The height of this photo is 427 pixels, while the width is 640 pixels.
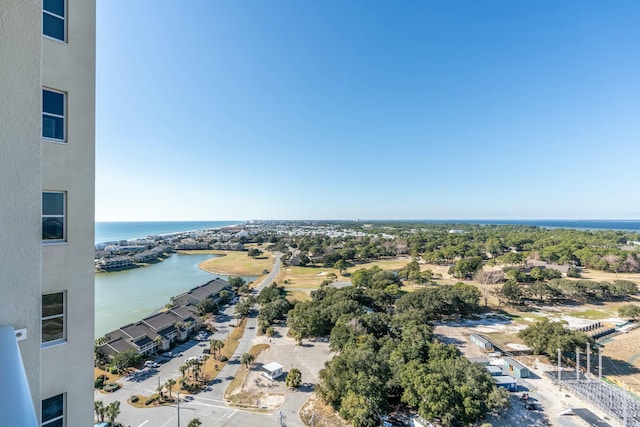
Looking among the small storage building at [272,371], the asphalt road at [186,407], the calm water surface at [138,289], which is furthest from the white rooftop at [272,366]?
the calm water surface at [138,289]

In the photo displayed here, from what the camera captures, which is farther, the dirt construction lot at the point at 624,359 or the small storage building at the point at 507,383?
the dirt construction lot at the point at 624,359

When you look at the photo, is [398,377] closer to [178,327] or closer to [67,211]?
[67,211]

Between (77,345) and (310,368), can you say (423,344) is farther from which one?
(77,345)

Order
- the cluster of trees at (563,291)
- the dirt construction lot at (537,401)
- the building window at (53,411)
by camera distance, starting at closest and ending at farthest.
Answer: the building window at (53,411)
the dirt construction lot at (537,401)
the cluster of trees at (563,291)

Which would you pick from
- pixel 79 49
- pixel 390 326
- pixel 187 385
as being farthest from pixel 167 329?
pixel 79 49

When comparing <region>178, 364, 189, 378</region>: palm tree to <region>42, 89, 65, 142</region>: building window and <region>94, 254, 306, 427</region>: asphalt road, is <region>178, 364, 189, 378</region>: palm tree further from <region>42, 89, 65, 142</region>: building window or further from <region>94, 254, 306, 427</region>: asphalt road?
<region>42, 89, 65, 142</region>: building window

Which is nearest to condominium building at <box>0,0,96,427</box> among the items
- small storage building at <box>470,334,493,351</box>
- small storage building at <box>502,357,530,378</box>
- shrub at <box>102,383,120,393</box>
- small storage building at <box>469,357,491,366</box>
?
shrub at <box>102,383,120,393</box>

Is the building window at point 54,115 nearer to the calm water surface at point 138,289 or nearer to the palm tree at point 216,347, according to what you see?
the palm tree at point 216,347
